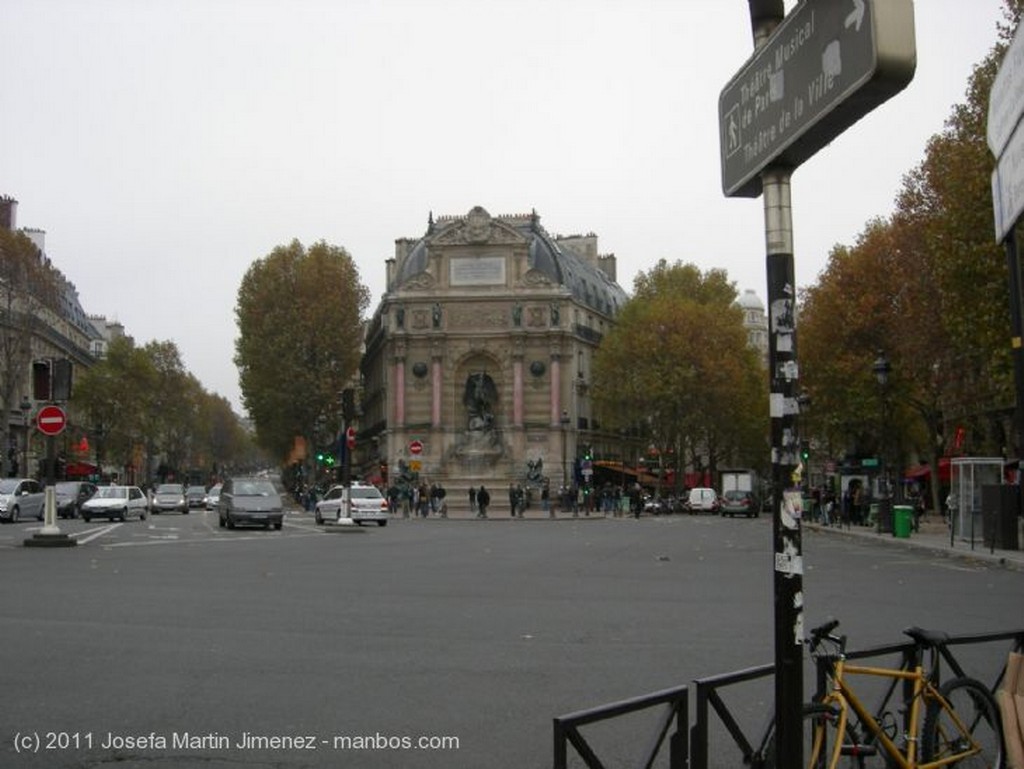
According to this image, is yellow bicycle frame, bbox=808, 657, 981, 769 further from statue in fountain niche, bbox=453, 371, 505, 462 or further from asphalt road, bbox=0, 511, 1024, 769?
statue in fountain niche, bbox=453, 371, 505, 462

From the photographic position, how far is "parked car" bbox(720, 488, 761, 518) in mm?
61750

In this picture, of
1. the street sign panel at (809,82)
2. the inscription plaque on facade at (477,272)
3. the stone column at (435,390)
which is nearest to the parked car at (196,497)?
the stone column at (435,390)

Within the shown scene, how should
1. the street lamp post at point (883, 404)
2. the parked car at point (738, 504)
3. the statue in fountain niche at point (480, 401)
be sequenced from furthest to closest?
the statue in fountain niche at point (480, 401) < the parked car at point (738, 504) < the street lamp post at point (883, 404)

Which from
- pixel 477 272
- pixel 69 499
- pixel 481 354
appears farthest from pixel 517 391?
pixel 69 499

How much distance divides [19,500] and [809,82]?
135 ft

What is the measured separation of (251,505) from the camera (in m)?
34.8

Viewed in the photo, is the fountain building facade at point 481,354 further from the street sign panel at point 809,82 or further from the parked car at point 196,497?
the street sign panel at point 809,82

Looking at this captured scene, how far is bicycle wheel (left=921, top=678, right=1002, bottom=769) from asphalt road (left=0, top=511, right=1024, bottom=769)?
645 millimetres

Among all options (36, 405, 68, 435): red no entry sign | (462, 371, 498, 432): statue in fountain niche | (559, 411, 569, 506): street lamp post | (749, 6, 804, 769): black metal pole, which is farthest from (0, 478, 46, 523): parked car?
(749, 6, 804, 769): black metal pole

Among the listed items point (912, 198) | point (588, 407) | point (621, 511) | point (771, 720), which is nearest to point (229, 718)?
point (771, 720)

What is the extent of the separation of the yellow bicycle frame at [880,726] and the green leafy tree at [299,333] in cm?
6856

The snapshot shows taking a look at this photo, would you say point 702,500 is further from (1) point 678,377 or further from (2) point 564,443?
(2) point 564,443

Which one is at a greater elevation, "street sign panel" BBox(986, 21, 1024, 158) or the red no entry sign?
"street sign panel" BBox(986, 21, 1024, 158)

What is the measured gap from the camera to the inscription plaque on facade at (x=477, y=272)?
7625 cm
